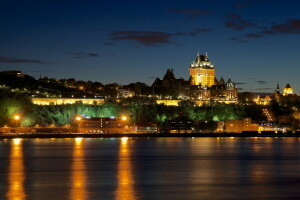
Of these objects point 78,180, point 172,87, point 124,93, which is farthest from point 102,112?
point 78,180

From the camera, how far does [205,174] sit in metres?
31.8

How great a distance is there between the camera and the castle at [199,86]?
6347 inches

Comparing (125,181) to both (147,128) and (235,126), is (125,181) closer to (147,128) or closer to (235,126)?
(147,128)

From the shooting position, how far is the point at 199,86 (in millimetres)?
164125

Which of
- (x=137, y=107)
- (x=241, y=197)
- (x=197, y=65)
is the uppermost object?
(x=197, y=65)

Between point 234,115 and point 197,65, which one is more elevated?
point 197,65

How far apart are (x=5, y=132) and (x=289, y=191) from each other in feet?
228

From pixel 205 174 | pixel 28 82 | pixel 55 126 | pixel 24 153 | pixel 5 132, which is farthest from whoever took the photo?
pixel 28 82

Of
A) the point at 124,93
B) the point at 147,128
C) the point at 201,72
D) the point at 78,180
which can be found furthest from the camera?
the point at 201,72

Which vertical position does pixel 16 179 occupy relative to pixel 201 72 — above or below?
below

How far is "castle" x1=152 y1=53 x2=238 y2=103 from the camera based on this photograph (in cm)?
16121

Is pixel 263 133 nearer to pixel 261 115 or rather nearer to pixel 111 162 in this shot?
pixel 261 115

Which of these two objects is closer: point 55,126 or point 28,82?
point 55,126

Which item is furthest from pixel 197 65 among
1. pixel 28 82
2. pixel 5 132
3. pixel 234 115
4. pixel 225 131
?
pixel 5 132
